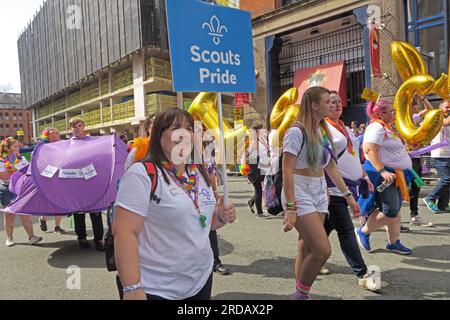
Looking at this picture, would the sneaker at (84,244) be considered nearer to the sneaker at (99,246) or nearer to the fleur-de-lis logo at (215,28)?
the sneaker at (99,246)

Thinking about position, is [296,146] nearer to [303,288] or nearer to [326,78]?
[303,288]

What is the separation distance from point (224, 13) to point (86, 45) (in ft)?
105

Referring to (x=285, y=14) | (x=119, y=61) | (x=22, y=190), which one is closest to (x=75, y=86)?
(x=119, y=61)

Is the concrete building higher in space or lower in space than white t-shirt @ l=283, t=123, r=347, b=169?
higher

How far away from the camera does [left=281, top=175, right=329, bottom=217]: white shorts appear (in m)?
3.06

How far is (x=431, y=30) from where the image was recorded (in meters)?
13.8

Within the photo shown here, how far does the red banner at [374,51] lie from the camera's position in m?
14.1

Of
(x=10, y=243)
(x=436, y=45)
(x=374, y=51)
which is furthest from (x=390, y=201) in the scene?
(x=436, y=45)

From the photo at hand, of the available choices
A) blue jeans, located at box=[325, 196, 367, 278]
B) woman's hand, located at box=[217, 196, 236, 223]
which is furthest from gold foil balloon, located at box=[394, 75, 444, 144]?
woman's hand, located at box=[217, 196, 236, 223]

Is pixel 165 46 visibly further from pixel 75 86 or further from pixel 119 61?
pixel 75 86

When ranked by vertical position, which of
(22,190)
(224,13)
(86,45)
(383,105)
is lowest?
(22,190)

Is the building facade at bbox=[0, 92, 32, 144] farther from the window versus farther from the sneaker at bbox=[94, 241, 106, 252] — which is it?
the sneaker at bbox=[94, 241, 106, 252]

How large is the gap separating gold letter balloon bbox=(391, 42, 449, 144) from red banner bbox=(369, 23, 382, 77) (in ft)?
26.9
